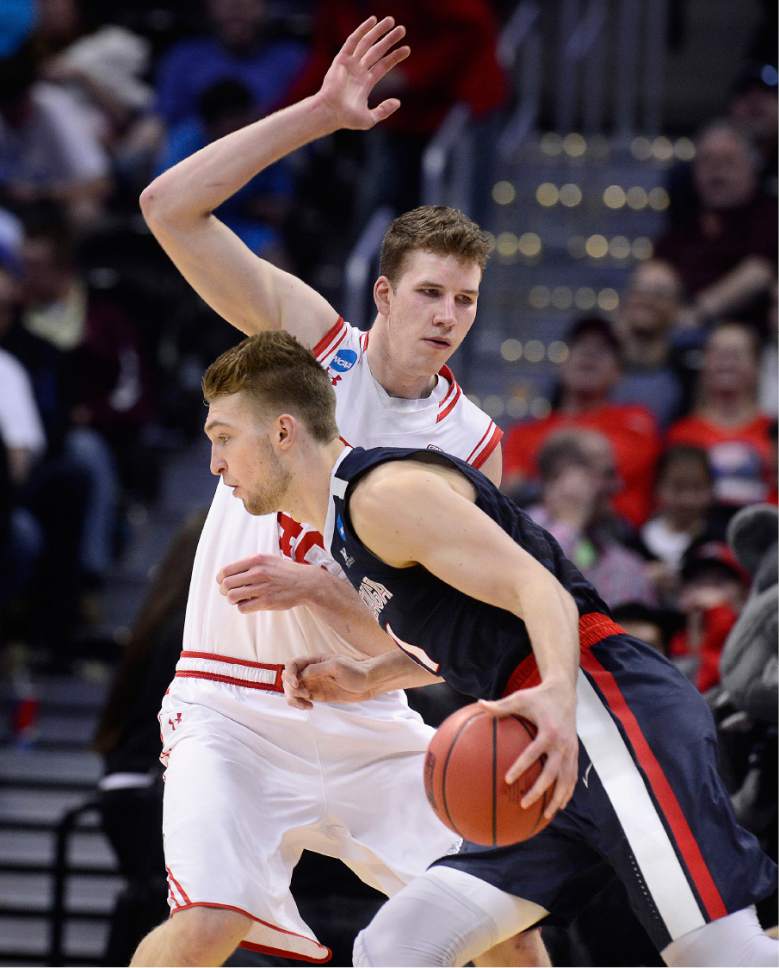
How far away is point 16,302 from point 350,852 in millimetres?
4994

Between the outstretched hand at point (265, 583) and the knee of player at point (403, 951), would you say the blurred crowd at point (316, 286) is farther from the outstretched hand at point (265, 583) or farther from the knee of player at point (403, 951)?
the knee of player at point (403, 951)

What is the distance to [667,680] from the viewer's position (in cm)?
383

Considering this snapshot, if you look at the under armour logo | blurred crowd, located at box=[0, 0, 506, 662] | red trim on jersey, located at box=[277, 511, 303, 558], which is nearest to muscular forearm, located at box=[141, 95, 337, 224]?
red trim on jersey, located at box=[277, 511, 303, 558]

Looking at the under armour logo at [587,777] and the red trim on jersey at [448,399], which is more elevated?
the red trim on jersey at [448,399]

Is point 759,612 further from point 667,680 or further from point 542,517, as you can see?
point 542,517

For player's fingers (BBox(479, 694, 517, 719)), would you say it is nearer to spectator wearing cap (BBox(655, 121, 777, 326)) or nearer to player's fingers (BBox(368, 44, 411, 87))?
player's fingers (BBox(368, 44, 411, 87))

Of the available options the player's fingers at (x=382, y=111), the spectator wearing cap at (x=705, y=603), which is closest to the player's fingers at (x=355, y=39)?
the player's fingers at (x=382, y=111)

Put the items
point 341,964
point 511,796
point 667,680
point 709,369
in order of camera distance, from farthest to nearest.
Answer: point 709,369 < point 341,964 < point 667,680 < point 511,796

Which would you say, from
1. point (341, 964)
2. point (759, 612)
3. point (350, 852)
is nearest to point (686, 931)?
point (350, 852)

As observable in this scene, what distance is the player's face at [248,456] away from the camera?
4.02m

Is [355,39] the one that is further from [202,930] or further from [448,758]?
[202,930]

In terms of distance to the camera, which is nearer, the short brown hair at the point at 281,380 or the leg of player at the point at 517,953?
the short brown hair at the point at 281,380

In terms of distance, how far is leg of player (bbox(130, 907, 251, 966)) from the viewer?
4109mm

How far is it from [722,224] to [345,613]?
5740mm
